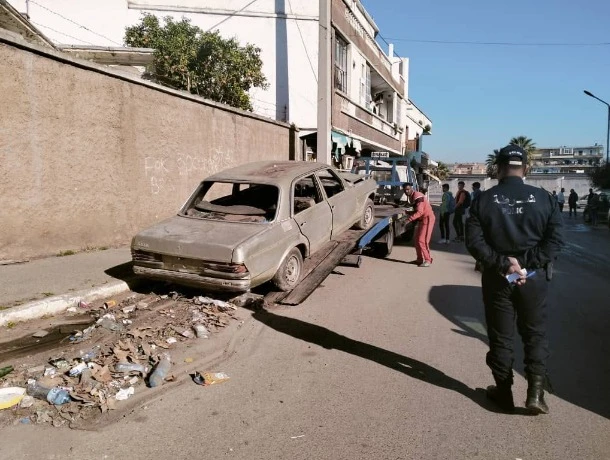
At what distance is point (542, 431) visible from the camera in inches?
121

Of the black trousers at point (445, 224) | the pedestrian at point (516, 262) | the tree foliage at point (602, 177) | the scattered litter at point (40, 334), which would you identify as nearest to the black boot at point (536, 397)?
the pedestrian at point (516, 262)

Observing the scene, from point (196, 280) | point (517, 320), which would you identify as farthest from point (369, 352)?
point (196, 280)

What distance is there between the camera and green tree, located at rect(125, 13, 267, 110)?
1430 cm

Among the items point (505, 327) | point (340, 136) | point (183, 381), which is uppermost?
point (340, 136)

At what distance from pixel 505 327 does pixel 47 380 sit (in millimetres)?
3460

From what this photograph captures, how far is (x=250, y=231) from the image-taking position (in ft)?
18.7

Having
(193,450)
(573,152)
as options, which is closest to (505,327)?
(193,450)

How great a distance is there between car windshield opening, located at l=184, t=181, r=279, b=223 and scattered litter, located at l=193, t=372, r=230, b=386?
2529 mm

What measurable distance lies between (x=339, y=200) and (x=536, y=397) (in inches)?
189

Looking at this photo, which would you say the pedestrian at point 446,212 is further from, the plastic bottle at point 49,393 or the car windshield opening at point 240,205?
the plastic bottle at point 49,393

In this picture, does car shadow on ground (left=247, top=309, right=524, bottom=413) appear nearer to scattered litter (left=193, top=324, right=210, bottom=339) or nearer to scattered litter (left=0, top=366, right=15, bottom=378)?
scattered litter (left=193, top=324, right=210, bottom=339)

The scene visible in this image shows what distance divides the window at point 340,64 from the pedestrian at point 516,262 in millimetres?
16150

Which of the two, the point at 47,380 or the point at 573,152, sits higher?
the point at 573,152

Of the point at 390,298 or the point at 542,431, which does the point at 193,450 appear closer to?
the point at 542,431
